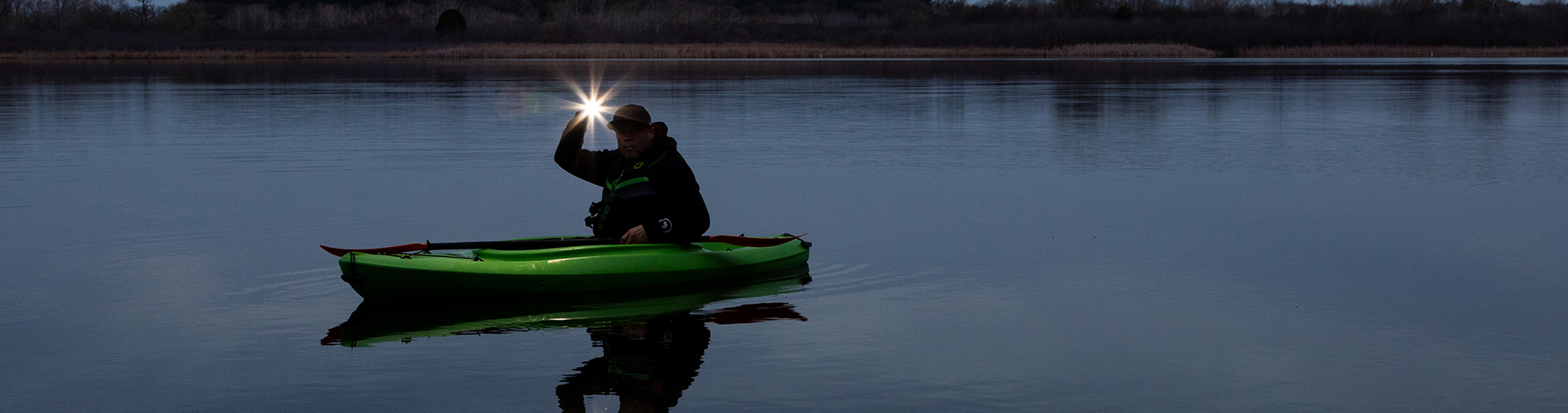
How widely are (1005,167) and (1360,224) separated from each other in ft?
15.1

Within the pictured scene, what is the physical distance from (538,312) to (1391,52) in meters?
80.0

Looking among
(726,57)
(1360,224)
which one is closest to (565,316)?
(1360,224)

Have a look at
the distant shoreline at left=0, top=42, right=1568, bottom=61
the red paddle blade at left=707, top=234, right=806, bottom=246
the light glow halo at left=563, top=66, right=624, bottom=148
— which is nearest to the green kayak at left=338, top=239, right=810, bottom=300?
the red paddle blade at left=707, top=234, right=806, bottom=246

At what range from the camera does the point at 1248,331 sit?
6.77 meters

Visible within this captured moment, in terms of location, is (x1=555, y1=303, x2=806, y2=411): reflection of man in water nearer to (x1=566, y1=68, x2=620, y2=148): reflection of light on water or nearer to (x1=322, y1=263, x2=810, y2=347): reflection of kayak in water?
(x1=322, y1=263, x2=810, y2=347): reflection of kayak in water

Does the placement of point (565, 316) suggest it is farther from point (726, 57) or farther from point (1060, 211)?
point (726, 57)

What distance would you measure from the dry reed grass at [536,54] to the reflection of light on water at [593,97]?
25.2m

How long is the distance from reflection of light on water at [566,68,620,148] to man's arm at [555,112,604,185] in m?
7.49

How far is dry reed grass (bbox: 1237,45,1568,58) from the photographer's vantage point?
80250mm

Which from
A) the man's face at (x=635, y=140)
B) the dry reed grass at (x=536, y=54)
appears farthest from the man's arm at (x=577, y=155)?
the dry reed grass at (x=536, y=54)

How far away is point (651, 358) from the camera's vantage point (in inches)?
248

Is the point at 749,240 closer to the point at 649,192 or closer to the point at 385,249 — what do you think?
the point at 649,192

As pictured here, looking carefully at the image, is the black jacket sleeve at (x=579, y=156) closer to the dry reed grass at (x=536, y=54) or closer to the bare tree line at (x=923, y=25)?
the dry reed grass at (x=536, y=54)

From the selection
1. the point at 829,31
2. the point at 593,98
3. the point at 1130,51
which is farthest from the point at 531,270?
the point at 829,31
